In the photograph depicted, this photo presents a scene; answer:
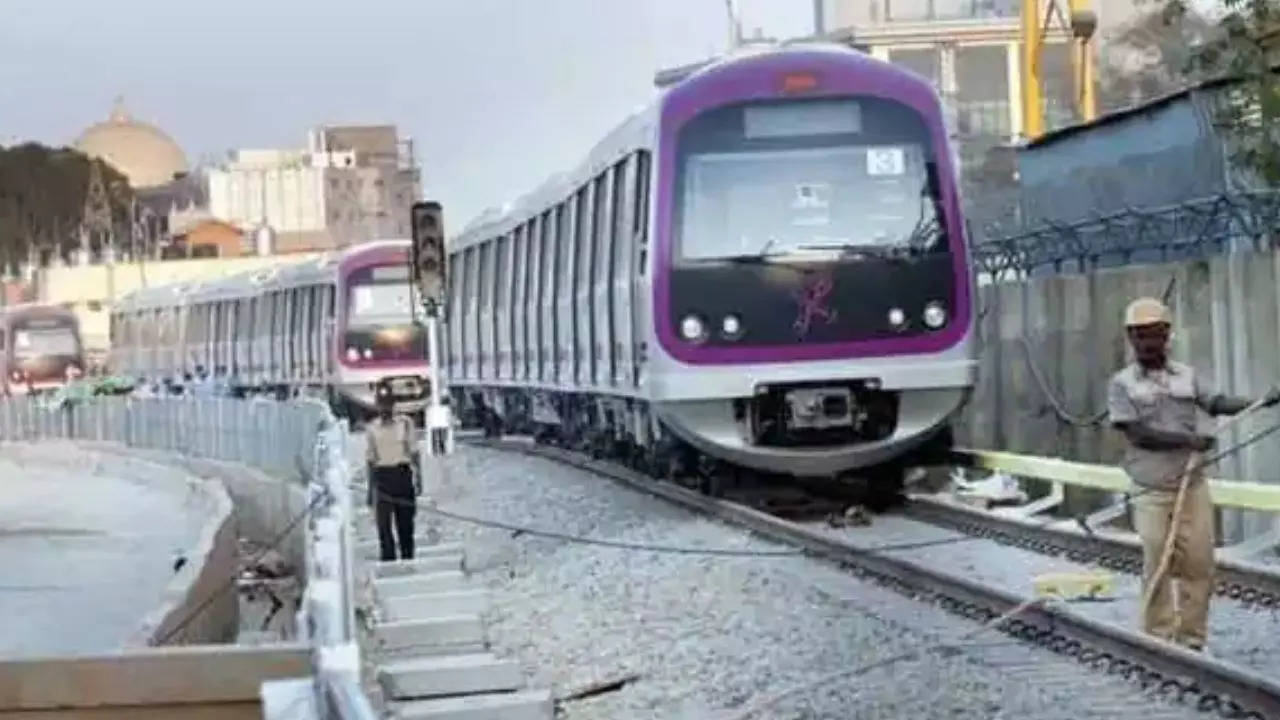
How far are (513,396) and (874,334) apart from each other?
1598 cm

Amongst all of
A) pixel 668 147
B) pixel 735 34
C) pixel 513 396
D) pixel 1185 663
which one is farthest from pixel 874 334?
pixel 735 34

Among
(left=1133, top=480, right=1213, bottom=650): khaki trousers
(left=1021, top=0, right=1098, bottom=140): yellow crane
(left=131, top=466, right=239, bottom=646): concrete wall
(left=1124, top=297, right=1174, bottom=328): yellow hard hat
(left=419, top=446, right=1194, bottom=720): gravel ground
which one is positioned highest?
(left=1021, top=0, right=1098, bottom=140): yellow crane

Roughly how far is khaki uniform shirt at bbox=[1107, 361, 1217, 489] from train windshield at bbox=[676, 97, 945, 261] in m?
8.17

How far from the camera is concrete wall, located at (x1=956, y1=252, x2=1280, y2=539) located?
17656mm

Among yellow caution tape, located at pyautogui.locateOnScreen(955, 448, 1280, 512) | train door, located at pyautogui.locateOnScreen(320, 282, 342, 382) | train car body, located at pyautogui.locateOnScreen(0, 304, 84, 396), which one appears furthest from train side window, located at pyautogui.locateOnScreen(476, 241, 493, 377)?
train car body, located at pyautogui.locateOnScreen(0, 304, 84, 396)

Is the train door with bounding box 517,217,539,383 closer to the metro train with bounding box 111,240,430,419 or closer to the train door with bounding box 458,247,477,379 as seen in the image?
the metro train with bounding box 111,240,430,419

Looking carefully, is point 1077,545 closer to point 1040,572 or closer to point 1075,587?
point 1040,572

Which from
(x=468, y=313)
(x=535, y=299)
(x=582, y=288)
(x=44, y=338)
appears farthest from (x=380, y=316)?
(x=44, y=338)

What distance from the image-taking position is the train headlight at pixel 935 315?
65.0 ft

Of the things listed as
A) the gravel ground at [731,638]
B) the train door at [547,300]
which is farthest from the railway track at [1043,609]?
the train door at [547,300]

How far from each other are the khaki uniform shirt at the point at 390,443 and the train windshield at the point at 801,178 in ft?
10.9

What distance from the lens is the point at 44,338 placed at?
7488 centimetres

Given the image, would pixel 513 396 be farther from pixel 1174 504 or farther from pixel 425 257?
pixel 1174 504

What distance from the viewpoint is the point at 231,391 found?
57.0 metres
